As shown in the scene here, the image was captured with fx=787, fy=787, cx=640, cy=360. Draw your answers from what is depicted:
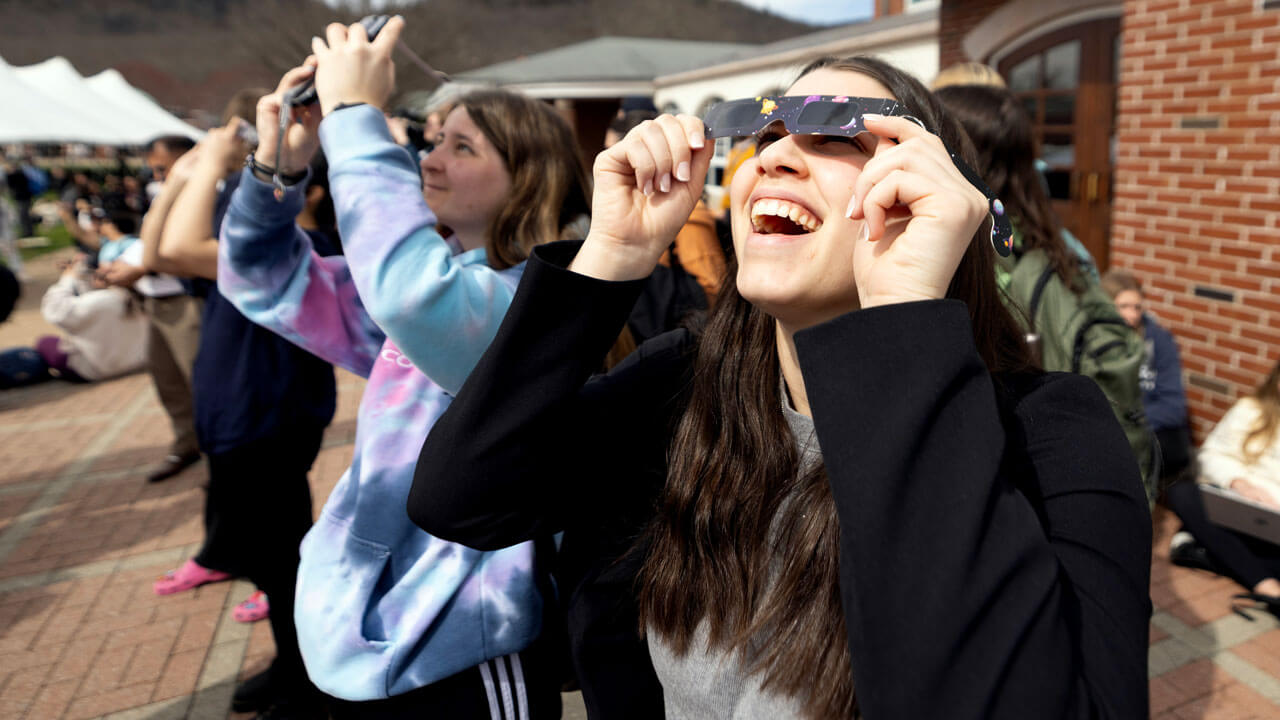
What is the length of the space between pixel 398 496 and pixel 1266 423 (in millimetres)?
4151

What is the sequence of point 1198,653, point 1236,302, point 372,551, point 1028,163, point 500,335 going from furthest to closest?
point 1236,302
point 1198,653
point 1028,163
point 372,551
point 500,335

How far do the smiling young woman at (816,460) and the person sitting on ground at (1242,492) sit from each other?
353cm

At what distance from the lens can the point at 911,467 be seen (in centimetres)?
84

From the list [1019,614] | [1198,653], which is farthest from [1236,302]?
[1019,614]

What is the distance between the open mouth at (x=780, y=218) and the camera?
1.09 metres

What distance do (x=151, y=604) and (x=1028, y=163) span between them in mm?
4550

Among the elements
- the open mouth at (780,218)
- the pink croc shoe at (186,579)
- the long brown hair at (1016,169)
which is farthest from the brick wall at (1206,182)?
the pink croc shoe at (186,579)

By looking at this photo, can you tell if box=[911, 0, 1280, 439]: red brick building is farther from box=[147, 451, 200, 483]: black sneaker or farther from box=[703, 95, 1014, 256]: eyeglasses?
box=[147, 451, 200, 483]: black sneaker

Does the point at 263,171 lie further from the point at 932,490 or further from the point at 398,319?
the point at 932,490

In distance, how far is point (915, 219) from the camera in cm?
89

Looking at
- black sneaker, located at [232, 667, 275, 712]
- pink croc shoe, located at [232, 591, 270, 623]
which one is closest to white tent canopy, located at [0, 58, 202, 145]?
pink croc shoe, located at [232, 591, 270, 623]

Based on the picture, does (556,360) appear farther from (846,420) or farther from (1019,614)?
(1019,614)

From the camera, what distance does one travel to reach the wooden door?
20.3 feet

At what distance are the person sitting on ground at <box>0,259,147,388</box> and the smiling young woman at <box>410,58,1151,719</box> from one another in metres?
8.85
